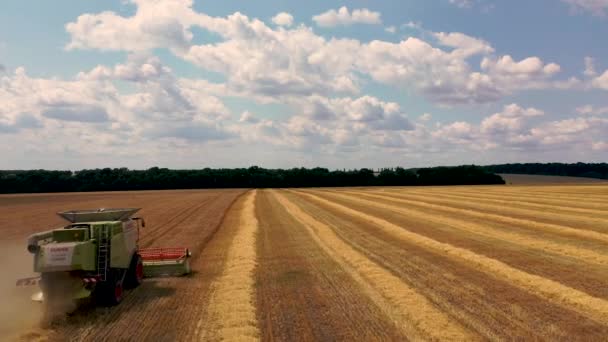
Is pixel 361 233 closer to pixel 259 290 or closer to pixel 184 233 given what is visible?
pixel 184 233

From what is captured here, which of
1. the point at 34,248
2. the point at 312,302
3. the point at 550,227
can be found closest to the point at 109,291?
the point at 34,248

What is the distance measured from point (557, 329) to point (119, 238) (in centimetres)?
966

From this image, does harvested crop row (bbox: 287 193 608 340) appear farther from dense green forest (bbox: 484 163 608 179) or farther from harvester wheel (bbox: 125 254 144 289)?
dense green forest (bbox: 484 163 608 179)

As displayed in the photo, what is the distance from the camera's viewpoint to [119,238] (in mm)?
11852

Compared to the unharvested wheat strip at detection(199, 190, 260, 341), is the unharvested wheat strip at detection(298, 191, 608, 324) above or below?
above

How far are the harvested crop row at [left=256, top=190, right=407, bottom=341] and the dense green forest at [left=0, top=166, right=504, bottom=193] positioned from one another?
324ft

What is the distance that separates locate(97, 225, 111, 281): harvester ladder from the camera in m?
11.1

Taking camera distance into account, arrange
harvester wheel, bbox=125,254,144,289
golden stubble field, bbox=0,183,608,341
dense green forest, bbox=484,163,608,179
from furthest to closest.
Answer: dense green forest, bbox=484,163,608,179
harvester wheel, bbox=125,254,144,289
golden stubble field, bbox=0,183,608,341

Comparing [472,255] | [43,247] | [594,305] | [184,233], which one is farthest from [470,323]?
[184,233]

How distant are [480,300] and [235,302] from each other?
5.64 meters

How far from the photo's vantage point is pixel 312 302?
11531 mm

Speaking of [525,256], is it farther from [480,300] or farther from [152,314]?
[152,314]

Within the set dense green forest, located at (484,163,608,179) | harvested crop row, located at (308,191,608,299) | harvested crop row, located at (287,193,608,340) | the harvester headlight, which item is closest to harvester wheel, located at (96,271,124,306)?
the harvester headlight

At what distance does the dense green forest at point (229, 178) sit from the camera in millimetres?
109562
